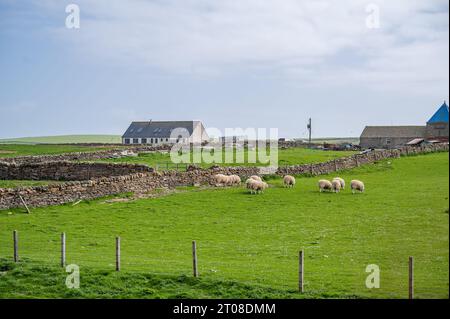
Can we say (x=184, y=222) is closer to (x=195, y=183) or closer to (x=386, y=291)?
(x=195, y=183)

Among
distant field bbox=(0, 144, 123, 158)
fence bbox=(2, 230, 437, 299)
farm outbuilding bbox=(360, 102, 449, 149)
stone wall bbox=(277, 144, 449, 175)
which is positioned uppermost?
farm outbuilding bbox=(360, 102, 449, 149)

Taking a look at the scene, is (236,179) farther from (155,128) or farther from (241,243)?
(155,128)

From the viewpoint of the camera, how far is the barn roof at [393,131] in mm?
93262

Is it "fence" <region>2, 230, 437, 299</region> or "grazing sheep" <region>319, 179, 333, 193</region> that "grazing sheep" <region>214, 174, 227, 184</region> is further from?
"fence" <region>2, 230, 437, 299</region>

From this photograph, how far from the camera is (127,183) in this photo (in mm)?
36656

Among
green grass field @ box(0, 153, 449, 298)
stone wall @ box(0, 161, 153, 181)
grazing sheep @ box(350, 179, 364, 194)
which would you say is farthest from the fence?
stone wall @ box(0, 161, 153, 181)

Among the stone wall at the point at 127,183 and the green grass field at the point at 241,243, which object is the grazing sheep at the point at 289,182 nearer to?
the green grass field at the point at 241,243

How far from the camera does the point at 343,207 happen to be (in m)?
29.5

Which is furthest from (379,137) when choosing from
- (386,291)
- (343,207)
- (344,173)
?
(386,291)

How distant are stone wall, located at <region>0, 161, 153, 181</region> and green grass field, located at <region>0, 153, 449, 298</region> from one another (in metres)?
11.6

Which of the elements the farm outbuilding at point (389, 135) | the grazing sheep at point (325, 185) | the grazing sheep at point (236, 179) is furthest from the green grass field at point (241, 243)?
the farm outbuilding at point (389, 135)

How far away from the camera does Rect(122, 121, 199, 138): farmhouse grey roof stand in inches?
4451
